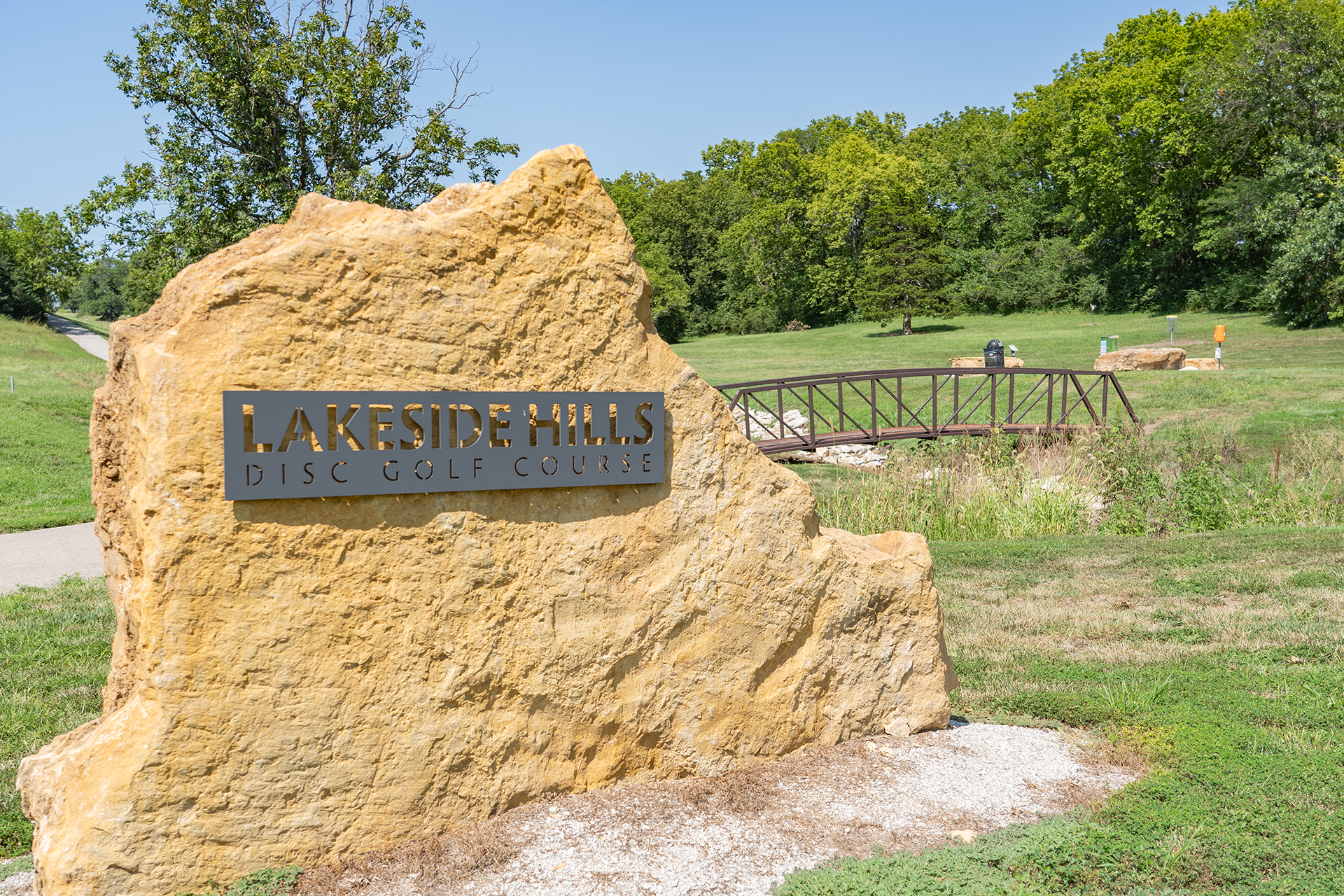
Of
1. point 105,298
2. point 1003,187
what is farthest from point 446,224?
point 105,298

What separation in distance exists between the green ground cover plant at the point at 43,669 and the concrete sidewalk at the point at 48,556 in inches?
21.5

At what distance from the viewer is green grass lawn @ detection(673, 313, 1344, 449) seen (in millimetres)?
17625

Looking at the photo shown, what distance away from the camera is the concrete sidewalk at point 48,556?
350 inches

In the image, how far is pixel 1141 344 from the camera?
102ft

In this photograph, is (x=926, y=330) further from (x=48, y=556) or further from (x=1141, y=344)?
(x=48, y=556)

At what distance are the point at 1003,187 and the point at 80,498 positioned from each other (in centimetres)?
4646

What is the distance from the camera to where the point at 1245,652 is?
6.08 metres

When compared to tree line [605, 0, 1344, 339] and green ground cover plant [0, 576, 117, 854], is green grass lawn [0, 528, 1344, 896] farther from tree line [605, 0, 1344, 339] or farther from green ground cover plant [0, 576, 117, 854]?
tree line [605, 0, 1344, 339]

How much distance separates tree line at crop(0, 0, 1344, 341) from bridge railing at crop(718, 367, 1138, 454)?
686cm

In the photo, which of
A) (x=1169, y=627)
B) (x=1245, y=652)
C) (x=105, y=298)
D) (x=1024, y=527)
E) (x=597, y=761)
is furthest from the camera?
(x=105, y=298)

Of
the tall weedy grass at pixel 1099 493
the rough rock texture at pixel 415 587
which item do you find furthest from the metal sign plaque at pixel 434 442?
the tall weedy grass at pixel 1099 493

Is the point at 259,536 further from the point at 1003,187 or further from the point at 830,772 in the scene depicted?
the point at 1003,187

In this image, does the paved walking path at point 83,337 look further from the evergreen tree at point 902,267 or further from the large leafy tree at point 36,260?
the evergreen tree at point 902,267

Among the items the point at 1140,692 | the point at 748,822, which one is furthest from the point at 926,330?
the point at 748,822
